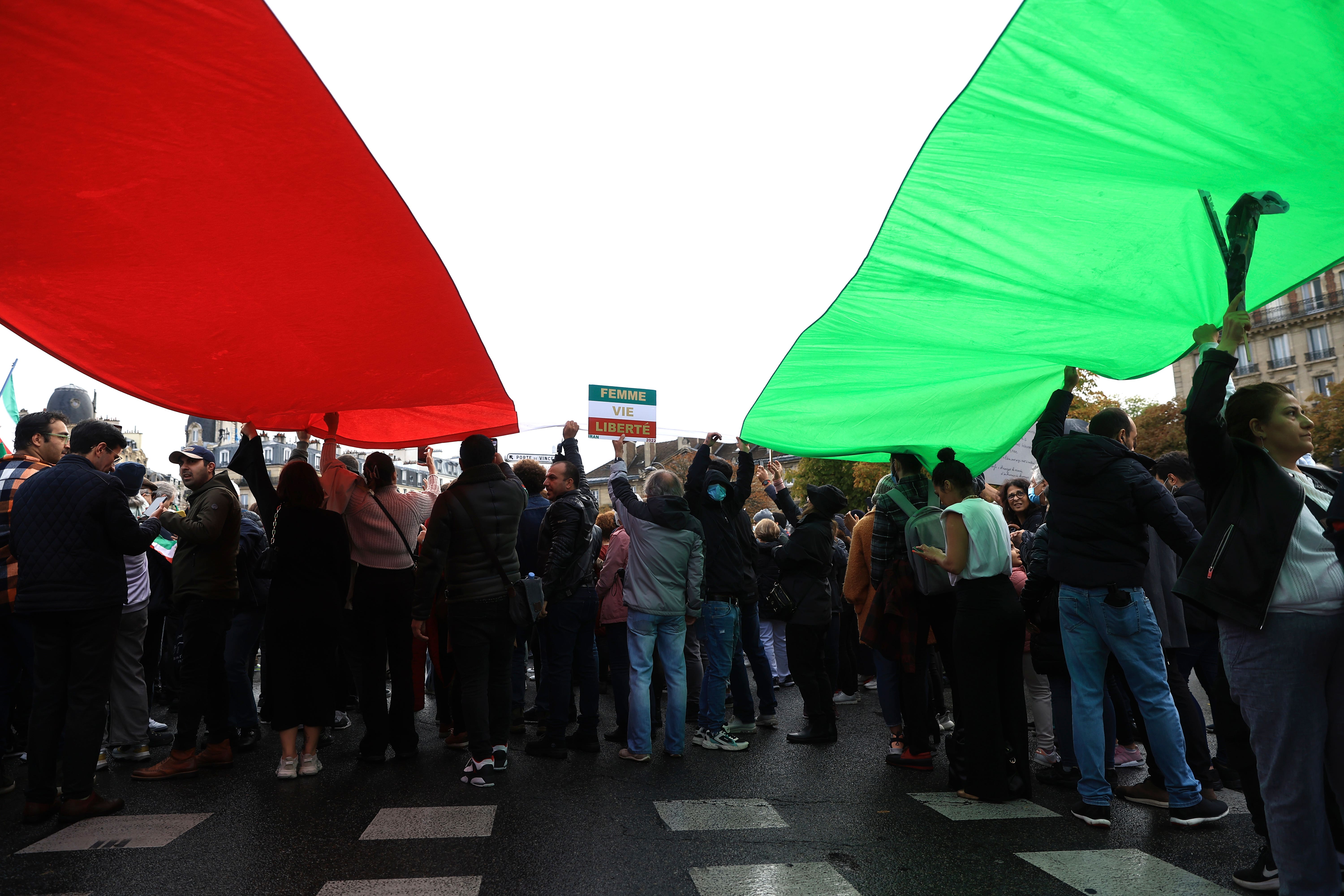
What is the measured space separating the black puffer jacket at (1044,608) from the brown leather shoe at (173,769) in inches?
205

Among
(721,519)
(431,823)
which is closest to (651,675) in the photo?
(721,519)

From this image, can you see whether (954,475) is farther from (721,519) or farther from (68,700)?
(68,700)

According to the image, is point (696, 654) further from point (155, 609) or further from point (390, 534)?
point (155, 609)

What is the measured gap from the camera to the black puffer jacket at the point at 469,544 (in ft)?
17.9

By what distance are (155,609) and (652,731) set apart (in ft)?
13.6

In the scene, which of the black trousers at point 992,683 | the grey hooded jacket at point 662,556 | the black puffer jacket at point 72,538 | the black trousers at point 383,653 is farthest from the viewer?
the grey hooded jacket at point 662,556

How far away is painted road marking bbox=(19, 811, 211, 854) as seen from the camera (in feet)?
13.0

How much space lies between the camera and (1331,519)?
280 cm

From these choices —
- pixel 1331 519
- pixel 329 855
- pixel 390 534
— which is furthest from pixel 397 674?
pixel 1331 519

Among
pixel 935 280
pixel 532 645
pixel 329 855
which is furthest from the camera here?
pixel 532 645

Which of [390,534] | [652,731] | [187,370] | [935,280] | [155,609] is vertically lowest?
[652,731]

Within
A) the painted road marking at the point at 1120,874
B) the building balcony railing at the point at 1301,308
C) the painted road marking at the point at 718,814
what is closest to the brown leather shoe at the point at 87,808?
the painted road marking at the point at 718,814

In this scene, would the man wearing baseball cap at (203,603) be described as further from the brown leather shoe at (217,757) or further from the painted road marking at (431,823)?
the painted road marking at (431,823)

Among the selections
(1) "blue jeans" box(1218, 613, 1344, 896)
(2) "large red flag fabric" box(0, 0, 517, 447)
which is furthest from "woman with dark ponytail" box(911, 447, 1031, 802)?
(2) "large red flag fabric" box(0, 0, 517, 447)
